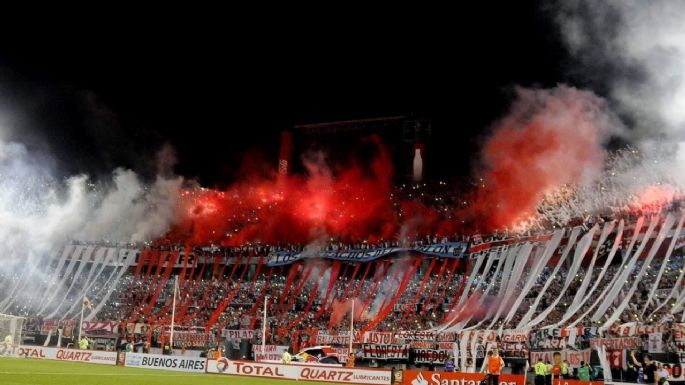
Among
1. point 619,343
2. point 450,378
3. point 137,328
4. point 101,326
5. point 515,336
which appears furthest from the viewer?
point 101,326

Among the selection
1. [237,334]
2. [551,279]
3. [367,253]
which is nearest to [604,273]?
[551,279]

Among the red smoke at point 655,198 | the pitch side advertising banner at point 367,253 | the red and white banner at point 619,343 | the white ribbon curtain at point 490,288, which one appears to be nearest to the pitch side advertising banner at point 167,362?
the white ribbon curtain at point 490,288

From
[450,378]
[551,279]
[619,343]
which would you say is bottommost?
[450,378]

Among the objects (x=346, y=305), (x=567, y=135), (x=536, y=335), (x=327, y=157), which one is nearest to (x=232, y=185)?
(x=327, y=157)

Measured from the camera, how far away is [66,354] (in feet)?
129

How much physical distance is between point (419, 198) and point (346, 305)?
17.0 m

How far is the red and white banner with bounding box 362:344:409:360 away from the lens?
4084cm

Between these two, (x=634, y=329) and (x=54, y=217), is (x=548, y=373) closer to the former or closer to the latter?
(x=634, y=329)

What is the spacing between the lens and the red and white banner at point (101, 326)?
53.5 m

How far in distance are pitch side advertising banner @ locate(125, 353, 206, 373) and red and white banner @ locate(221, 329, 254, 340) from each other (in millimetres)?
13530

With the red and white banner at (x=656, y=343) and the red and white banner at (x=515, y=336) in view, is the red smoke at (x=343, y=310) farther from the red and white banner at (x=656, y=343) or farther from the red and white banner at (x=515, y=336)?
the red and white banner at (x=656, y=343)

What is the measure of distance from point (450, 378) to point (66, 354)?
78.7 ft

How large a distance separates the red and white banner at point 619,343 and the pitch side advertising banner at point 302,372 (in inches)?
423

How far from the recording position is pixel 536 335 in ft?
116
